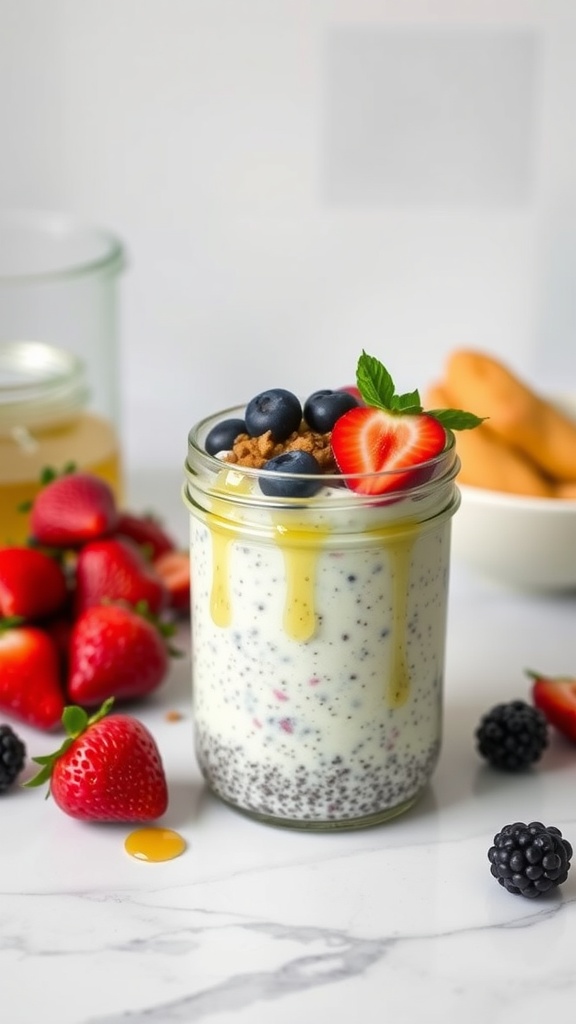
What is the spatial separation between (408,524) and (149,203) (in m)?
1.26

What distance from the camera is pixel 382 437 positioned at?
1013 millimetres

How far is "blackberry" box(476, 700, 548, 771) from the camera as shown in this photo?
3.95 feet

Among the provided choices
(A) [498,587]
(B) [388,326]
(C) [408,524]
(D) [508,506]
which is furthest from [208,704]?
(B) [388,326]

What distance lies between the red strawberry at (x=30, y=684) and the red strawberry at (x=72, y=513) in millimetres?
147

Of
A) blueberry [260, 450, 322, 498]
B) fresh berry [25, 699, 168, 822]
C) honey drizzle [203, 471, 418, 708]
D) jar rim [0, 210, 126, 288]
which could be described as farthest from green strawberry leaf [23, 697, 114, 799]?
jar rim [0, 210, 126, 288]

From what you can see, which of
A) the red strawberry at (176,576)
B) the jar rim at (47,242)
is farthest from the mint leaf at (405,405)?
the jar rim at (47,242)

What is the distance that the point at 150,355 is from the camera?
227 cm

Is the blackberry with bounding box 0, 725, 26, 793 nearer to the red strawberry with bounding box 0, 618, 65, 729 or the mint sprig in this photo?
the red strawberry with bounding box 0, 618, 65, 729

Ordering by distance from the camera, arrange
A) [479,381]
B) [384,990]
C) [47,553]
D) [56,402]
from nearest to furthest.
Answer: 1. [384,990]
2. [47,553]
3. [479,381]
4. [56,402]

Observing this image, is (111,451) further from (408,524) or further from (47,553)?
(408,524)

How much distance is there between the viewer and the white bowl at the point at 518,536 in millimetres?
1486

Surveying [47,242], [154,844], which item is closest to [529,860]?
[154,844]

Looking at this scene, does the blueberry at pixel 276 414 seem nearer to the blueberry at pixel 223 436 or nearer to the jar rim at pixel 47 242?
the blueberry at pixel 223 436

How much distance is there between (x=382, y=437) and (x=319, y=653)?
173 millimetres
